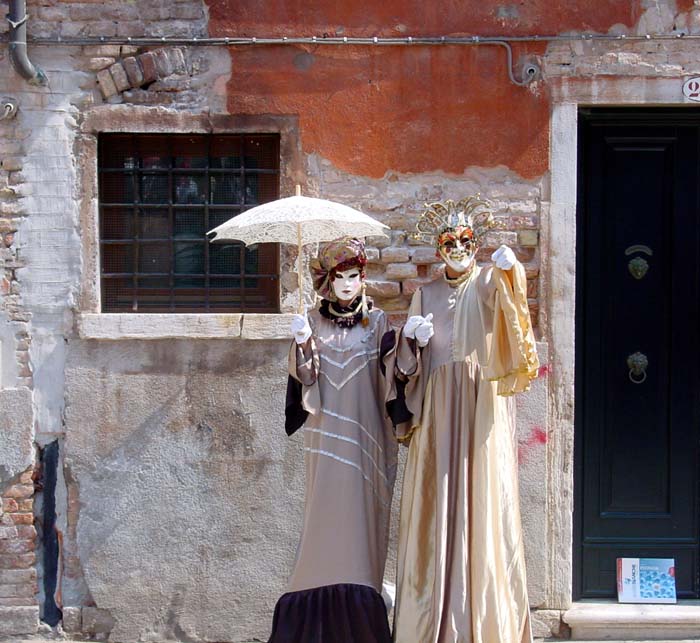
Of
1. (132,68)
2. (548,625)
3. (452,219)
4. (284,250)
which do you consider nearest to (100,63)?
(132,68)

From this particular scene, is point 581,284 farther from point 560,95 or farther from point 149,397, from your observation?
point 149,397

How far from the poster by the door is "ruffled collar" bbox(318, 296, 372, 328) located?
2.06 metres

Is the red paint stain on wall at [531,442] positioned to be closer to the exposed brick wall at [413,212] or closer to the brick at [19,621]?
the exposed brick wall at [413,212]

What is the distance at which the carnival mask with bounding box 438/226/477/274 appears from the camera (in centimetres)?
437

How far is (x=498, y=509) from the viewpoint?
4.36 metres

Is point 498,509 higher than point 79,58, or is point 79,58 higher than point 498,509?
point 79,58

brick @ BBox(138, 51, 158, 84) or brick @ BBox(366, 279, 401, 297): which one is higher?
brick @ BBox(138, 51, 158, 84)

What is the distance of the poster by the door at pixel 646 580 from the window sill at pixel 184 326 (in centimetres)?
209

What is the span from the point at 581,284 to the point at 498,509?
1.51 m

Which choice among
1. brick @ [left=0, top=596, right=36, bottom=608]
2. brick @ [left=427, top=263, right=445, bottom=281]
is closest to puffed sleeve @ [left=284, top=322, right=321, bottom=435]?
brick @ [left=427, top=263, right=445, bottom=281]

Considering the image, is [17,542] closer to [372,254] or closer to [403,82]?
[372,254]

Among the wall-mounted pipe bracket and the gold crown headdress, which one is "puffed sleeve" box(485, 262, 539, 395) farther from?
the wall-mounted pipe bracket

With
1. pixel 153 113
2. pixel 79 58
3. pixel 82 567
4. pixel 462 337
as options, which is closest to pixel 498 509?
pixel 462 337

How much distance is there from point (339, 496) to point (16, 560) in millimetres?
1885
